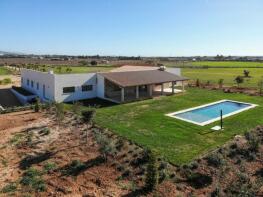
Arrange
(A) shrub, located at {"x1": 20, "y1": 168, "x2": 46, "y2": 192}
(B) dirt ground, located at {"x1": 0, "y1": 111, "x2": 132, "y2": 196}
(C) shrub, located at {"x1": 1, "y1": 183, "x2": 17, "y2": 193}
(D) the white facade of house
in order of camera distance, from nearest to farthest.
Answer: (C) shrub, located at {"x1": 1, "y1": 183, "x2": 17, "y2": 193} < (B) dirt ground, located at {"x1": 0, "y1": 111, "x2": 132, "y2": 196} < (A) shrub, located at {"x1": 20, "y1": 168, "x2": 46, "y2": 192} < (D) the white facade of house

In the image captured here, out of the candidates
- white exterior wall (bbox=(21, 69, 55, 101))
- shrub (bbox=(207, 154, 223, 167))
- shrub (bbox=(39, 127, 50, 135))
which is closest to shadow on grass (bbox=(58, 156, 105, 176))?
shrub (bbox=(39, 127, 50, 135))

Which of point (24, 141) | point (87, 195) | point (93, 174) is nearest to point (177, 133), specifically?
point (93, 174)

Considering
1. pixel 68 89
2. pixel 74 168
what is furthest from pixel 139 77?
pixel 74 168

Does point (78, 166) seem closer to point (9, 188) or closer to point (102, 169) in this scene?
point (102, 169)

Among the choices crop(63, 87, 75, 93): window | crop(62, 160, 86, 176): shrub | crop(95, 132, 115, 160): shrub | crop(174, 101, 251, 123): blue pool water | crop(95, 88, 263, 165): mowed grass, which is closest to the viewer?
crop(62, 160, 86, 176): shrub

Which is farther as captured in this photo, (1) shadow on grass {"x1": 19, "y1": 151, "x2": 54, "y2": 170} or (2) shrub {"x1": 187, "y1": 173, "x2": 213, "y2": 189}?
(1) shadow on grass {"x1": 19, "y1": 151, "x2": 54, "y2": 170}

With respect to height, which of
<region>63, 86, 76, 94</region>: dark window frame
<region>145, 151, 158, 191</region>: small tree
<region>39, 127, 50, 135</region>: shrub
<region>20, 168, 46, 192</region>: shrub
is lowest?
<region>20, 168, 46, 192</region>: shrub

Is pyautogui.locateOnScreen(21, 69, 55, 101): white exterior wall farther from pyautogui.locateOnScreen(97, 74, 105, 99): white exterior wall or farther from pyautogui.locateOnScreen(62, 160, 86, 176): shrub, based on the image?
pyautogui.locateOnScreen(62, 160, 86, 176): shrub
